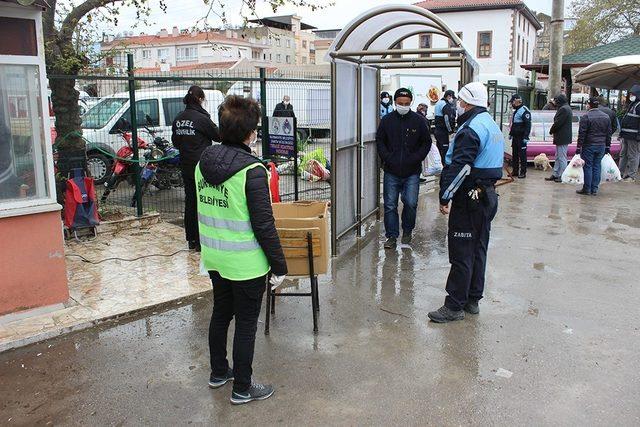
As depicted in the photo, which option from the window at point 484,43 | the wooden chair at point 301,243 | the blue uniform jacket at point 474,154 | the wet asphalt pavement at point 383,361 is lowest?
the wet asphalt pavement at point 383,361

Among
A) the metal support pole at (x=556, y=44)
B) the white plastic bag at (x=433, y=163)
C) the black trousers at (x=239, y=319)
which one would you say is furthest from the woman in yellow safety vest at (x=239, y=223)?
the metal support pole at (x=556, y=44)

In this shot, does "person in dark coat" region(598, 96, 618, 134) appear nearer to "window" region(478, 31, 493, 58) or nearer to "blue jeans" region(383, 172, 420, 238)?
"blue jeans" region(383, 172, 420, 238)

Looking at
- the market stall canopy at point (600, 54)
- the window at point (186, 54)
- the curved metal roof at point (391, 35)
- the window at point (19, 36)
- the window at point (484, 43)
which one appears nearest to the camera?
the window at point (19, 36)

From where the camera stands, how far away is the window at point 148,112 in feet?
32.3

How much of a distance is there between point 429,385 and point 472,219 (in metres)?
1.48

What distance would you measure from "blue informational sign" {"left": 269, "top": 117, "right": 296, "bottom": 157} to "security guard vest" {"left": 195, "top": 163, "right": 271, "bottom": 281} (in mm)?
4379

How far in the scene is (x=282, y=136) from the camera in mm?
7688

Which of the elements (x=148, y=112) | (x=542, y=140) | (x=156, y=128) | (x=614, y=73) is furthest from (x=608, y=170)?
(x=148, y=112)

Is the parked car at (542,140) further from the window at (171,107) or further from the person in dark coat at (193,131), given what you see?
the person in dark coat at (193,131)

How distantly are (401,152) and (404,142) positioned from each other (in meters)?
0.12

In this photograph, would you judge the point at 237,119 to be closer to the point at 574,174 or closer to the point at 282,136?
the point at 282,136

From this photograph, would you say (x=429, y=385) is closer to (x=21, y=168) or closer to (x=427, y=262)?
(x=427, y=262)

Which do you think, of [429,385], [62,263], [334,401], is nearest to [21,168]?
[62,263]

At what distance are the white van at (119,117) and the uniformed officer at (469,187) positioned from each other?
225 inches
